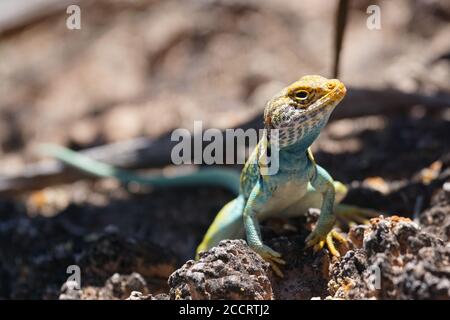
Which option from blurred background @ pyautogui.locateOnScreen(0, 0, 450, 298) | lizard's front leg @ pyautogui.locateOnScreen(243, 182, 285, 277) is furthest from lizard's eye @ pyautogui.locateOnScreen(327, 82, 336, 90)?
blurred background @ pyautogui.locateOnScreen(0, 0, 450, 298)

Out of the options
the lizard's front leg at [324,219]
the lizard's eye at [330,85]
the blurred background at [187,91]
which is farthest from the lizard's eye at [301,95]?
the blurred background at [187,91]

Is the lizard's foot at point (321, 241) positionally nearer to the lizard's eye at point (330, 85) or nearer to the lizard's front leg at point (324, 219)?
the lizard's front leg at point (324, 219)

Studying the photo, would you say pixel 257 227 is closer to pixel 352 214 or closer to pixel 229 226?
pixel 229 226

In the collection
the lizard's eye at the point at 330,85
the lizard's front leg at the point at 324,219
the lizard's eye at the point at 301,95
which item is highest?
the lizard's eye at the point at 330,85

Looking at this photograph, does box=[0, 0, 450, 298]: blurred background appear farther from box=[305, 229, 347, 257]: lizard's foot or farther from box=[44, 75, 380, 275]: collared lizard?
box=[305, 229, 347, 257]: lizard's foot

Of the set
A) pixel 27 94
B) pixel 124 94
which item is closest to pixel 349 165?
pixel 124 94

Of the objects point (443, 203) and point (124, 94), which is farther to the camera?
point (124, 94)
